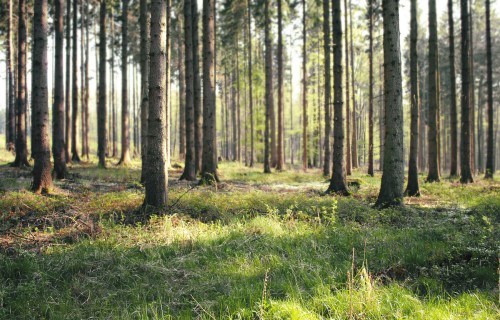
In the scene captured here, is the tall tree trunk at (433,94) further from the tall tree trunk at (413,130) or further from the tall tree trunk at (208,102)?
the tall tree trunk at (208,102)

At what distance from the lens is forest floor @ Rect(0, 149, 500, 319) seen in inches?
142

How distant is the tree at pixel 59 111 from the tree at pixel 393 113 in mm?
10818

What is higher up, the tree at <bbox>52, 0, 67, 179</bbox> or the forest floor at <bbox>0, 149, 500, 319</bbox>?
the tree at <bbox>52, 0, 67, 179</bbox>

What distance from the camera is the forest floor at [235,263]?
360 cm

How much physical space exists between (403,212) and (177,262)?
19.1 feet

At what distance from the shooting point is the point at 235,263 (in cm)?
495

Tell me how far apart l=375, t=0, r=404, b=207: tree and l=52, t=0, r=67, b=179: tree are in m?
10.8

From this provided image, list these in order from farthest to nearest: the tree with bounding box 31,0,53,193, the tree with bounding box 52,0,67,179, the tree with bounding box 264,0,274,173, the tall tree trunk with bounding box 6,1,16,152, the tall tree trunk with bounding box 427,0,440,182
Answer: the tree with bounding box 264,0,274,173 → the tall tree trunk with bounding box 6,1,16,152 → the tall tree trunk with bounding box 427,0,440,182 → the tree with bounding box 52,0,67,179 → the tree with bounding box 31,0,53,193

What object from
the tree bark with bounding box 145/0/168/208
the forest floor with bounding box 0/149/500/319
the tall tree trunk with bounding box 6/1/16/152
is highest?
the tall tree trunk with bounding box 6/1/16/152

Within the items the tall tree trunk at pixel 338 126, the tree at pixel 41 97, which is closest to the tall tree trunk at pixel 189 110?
the tree at pixel 41 97

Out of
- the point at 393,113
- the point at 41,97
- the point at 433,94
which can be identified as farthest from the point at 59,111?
the point at 433,94

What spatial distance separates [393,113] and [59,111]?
12.3 m

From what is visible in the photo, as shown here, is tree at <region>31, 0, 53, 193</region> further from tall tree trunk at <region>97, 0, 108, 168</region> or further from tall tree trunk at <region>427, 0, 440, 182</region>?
tall tree trunk at <region>427, 0, 440, 182</region>

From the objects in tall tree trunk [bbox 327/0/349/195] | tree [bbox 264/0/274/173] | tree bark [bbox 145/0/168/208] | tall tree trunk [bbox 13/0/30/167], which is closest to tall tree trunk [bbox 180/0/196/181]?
tall tree trunk [bbox 327/0/349/195]
